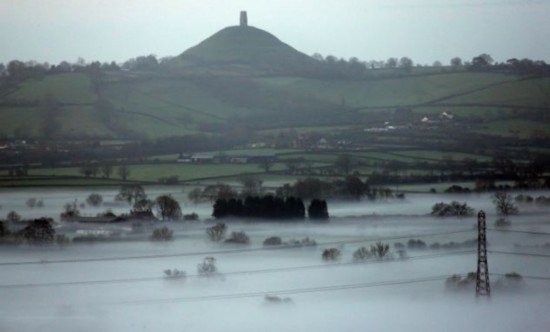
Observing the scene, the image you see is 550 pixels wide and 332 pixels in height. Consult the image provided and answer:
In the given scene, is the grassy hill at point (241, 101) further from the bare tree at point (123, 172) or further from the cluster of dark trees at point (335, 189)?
the cluster of dark trees at point (335, 189)

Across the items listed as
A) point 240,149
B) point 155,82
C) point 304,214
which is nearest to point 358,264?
point 304,214

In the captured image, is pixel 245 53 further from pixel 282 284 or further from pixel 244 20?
pixel 282 284

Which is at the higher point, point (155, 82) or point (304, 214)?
point (155, 82)

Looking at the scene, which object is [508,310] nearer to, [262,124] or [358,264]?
[358,264]

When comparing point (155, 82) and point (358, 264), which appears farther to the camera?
point (155, 82)

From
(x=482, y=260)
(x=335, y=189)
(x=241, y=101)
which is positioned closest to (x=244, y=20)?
(x=241, y=101)

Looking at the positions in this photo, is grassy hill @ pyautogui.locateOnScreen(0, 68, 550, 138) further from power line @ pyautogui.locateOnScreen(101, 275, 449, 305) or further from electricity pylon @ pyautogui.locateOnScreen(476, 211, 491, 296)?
power line @ pyautogui.locateOnScreen(101, 275, 449, 305)

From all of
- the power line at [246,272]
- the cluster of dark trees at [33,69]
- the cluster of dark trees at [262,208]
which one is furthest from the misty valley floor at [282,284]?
the cluster of dark trees at [33,69]
